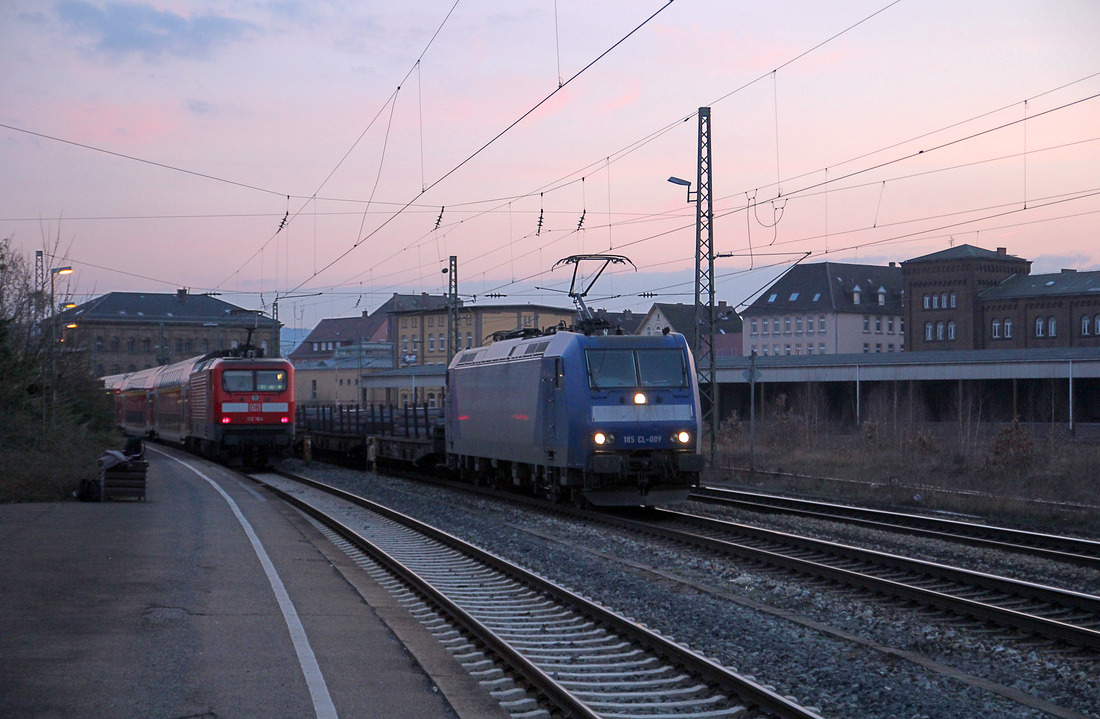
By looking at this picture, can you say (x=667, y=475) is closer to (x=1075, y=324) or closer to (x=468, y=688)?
(x=468, y=688)

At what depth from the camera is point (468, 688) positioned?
24.4 ft

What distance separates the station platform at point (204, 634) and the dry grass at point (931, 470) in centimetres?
1190

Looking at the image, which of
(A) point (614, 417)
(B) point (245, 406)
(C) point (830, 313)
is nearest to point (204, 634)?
(A) point (614, 417)

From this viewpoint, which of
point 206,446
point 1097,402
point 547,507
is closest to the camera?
point 547,507

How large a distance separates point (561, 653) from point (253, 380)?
2590cm

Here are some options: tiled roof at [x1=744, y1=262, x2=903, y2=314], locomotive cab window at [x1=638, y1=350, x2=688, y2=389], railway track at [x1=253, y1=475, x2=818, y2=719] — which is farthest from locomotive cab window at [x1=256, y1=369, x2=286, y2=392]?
tiled roof at [x1=744, y1=262, x2=903, y2=314]

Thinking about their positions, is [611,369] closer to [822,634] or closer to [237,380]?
[822,634]

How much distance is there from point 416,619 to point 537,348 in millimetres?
10561

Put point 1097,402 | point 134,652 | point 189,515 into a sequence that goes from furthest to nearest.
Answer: point 1097,402, point 189,515, point 134,652

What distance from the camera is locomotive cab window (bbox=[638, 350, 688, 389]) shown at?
18844 millimetres

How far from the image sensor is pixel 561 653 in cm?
871

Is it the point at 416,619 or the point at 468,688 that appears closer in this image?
the point at 468,688

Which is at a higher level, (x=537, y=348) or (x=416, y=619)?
(x=537, y=348)

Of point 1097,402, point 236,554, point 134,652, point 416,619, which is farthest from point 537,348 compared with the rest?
point 1097,402
